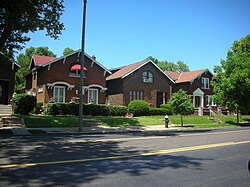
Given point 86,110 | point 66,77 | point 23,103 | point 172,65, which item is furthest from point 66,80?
point 172,65

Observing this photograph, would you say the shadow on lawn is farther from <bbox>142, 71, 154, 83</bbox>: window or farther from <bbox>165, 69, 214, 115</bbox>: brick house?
<bbox>165, 69, 214, 115</bbox>: brick house

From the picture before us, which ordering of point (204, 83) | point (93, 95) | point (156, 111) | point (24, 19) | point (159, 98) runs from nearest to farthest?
point (24, 19)
point (156, 111)
point (93, 95)
point (159, 98)
point (204, 83)

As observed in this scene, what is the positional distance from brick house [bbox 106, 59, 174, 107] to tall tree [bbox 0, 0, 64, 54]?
663 inches

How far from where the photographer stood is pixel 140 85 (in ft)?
117

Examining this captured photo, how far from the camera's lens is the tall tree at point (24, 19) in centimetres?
1328

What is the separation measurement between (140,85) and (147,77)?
184cm

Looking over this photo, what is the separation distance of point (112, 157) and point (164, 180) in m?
2.66

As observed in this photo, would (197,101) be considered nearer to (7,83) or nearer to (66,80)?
(66,80)

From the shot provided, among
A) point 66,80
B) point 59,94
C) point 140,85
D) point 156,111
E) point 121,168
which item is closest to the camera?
point 121,168

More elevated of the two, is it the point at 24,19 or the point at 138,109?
the point at 24,19

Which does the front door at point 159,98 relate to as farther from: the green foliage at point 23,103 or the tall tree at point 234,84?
the green foliage at point 23,103

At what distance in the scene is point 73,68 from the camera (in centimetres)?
3023

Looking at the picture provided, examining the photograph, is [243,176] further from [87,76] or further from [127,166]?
[87,76]

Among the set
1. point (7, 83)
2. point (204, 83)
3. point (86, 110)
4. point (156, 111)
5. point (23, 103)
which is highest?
point (204, 83)
